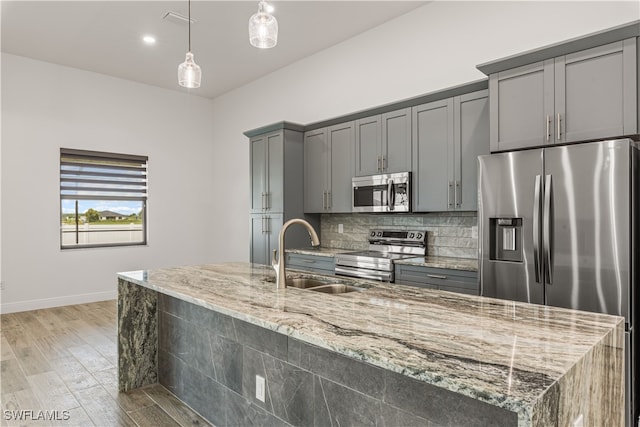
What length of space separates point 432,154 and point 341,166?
1.13 meters

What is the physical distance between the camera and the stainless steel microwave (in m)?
3.82

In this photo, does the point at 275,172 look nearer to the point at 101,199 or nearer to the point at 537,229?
the point at 101,199

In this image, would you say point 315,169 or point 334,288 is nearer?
point 334,288

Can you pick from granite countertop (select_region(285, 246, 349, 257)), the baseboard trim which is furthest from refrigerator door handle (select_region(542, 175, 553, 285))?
the baseboard trim

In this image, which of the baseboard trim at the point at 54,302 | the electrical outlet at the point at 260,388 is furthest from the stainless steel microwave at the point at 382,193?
the baseboard trim at the point at 54,302

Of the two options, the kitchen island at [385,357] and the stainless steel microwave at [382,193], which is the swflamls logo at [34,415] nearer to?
the kitchen island at [385,357]

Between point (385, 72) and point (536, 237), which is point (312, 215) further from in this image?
point (536, 237)

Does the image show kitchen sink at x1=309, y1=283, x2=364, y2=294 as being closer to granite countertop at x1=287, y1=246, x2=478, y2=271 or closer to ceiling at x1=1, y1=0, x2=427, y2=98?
granite countertop at x1=287, y1=246, x2=478, y2=271

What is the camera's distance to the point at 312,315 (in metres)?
1.56

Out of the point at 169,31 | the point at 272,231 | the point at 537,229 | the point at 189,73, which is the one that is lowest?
the point at 272,231

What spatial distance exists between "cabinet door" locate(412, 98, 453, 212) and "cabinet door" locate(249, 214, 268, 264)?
2.09 metres

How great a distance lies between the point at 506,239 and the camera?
8.86 feet

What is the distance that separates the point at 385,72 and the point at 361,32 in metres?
0.61

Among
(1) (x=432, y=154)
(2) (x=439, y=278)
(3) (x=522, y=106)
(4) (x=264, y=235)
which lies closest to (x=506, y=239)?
(2) (x=439, y=278)
